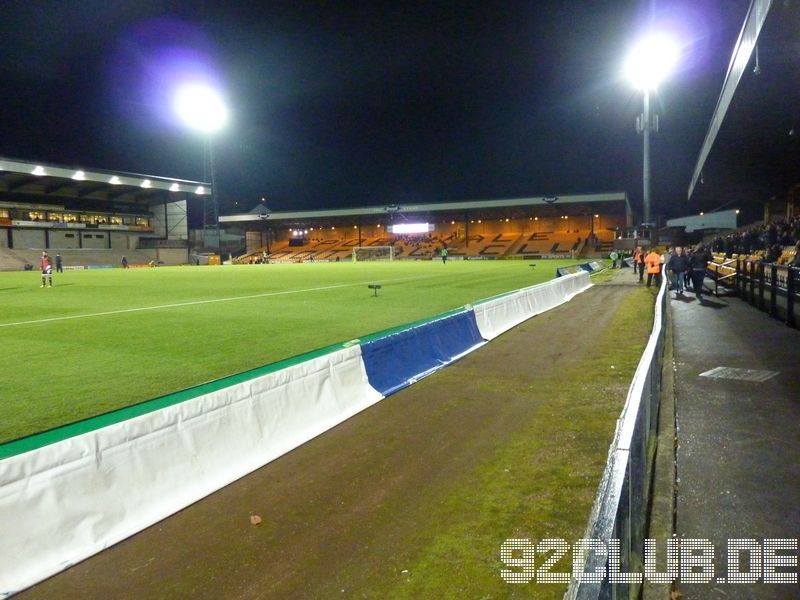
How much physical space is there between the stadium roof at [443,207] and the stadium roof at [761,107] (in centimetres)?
3473

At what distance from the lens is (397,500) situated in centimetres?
402

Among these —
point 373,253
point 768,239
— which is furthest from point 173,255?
point 768,239

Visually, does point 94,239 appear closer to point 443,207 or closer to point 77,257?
point 77,257

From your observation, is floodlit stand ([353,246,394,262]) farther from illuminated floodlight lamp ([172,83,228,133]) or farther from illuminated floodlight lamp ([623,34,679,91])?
illuminated floodlight lamp ([623,34,679,91])

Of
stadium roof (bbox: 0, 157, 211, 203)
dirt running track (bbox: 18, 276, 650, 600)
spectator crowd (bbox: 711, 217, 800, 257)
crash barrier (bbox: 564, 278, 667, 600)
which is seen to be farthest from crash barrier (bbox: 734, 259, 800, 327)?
stadium roof (bbox: 0, 157, 211, 203)

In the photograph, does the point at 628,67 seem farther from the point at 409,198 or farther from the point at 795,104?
the point at 409,198

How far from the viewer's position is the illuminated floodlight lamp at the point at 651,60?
25.0 m

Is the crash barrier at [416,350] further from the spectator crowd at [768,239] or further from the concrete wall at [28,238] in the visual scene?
the concrete wall at [28,238]

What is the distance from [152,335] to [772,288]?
1497cm

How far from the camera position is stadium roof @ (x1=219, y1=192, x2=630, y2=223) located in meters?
67.2

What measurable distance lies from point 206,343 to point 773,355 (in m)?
10.5

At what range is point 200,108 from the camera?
56688 millimetres

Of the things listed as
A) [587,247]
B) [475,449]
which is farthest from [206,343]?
[587,247]

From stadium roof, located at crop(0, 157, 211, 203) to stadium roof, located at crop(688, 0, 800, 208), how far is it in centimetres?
6057
